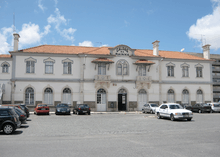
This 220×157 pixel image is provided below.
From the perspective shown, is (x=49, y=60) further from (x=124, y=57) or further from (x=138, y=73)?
(x=138, y=73)

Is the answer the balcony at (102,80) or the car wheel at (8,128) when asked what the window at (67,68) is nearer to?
the balcony at (102,80)

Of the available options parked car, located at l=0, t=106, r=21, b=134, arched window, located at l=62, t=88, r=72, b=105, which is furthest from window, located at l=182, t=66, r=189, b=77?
parked car, located at l=0, t=106, r=21, b=134

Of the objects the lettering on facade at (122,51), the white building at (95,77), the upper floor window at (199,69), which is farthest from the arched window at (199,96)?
the lettering on facade at (122,51)

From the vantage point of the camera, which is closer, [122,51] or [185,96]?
[122,51]

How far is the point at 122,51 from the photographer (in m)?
36.1

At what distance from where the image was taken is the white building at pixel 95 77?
109ft

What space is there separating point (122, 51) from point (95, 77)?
20.7ft

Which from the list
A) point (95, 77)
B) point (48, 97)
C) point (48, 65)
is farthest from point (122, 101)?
point (48, 65)

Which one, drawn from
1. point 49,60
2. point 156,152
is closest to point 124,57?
point 49,60

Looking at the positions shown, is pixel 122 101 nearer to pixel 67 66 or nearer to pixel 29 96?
pixel 67 66

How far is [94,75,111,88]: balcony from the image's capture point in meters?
34.2

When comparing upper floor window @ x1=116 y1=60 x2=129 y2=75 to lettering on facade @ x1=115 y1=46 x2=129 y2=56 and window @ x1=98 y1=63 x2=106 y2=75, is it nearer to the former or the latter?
lettering on facade @ x1=115 y1=46 x2=129 y2=56

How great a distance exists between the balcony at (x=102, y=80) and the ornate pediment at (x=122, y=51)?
4.19 m

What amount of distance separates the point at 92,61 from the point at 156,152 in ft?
88.2
